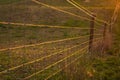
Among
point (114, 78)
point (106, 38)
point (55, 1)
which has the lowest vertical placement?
point (114, 78)

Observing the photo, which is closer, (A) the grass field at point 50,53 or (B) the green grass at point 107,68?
(A) the grass field at point 50,53

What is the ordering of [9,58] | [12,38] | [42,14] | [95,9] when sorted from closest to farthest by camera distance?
[9,58], [12,38], [42,14], [95,9]

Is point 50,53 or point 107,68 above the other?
point 50,53

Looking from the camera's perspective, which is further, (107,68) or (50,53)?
(50,53)

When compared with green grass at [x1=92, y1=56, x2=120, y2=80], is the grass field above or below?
above

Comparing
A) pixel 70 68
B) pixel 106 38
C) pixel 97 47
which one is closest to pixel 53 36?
pixel 106 38

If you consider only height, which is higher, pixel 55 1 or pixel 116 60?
pixel 55 1

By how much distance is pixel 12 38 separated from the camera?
14.0 metres

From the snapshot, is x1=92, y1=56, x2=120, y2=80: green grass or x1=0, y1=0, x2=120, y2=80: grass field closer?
x1=0, y1=0, x2=120, y2=80: grass field

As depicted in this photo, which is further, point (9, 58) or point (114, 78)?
point (9, 58)

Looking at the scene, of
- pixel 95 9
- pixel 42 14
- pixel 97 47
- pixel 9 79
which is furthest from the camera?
pixel 95 9

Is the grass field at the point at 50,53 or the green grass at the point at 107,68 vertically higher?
the grass field at the point at 50,53

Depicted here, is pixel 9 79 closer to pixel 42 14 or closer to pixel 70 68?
pixel 70 68

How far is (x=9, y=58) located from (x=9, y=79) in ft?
6.62
